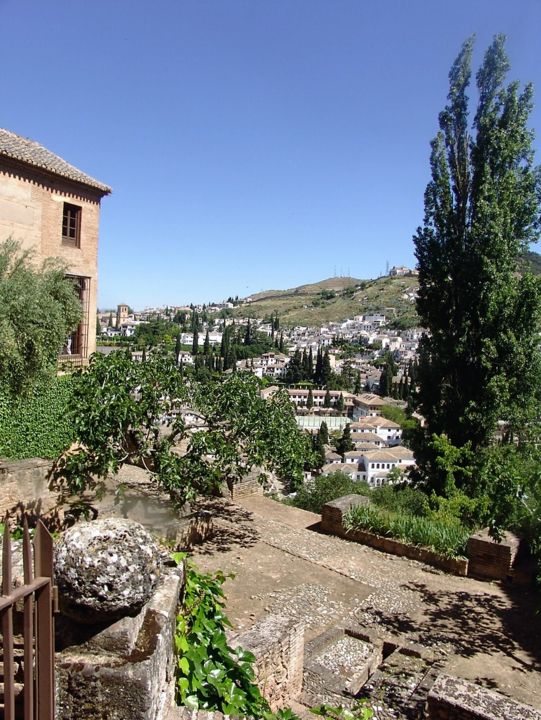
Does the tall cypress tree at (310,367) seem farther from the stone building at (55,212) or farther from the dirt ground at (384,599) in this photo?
the dirt ground at (384,599)

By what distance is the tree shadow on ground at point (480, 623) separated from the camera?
20.9 feet

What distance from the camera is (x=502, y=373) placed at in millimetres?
12250

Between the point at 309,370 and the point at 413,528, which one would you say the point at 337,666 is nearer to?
the point at 413,528

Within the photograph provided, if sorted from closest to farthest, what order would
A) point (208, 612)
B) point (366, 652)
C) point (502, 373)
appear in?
point (208, 612) < point (366, 652) < point (502, 373)

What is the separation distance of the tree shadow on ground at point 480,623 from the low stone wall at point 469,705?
2318 millimetres

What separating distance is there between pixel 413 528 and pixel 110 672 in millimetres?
8144

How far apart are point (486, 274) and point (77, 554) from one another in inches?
476

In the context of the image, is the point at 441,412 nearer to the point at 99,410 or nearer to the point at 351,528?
the point at 351,528

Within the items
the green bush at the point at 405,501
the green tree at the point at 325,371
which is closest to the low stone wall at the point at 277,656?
the green bush at the point at 405,501

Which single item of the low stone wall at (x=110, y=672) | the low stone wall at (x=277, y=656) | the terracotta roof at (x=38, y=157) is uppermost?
the terracotta roof at (x=38, y=157)

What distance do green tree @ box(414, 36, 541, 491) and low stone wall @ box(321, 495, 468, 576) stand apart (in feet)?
10.8

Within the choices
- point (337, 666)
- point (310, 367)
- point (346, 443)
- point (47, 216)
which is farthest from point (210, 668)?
point (310, 367)

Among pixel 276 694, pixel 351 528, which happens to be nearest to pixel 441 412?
pixel 351 528

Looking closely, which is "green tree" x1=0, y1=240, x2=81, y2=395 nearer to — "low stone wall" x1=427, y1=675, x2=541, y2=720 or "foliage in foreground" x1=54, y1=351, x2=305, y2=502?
"foliage in foreground" x1=54, y1=351, x2=305, y2=502
